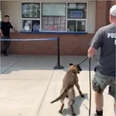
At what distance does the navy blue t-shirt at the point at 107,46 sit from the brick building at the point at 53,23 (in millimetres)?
10245

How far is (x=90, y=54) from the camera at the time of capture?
5852mm

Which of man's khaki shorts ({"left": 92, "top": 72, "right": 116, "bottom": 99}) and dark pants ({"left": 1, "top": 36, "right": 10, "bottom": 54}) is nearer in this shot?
man's khaki shorts ({"left": 92, "top": 72, "right": 116, "bottom": 99})

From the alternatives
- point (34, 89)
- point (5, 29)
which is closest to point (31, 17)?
point (5, 29)

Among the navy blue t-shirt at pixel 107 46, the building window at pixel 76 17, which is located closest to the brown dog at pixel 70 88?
the navy blue t-shirt at pixel 107 46

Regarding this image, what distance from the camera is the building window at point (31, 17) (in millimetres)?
16438

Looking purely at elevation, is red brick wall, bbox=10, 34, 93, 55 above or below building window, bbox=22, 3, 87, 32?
below

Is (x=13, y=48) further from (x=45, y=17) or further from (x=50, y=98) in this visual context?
(x=50, y=98)

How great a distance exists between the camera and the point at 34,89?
9117mm

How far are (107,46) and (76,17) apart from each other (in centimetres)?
1069

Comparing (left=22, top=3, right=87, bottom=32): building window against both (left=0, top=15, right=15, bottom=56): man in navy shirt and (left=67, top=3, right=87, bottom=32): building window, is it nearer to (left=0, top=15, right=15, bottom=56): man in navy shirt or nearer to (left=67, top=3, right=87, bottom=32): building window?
(left=67, top=3, right=87, bottom=32): building window

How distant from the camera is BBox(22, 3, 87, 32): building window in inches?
643

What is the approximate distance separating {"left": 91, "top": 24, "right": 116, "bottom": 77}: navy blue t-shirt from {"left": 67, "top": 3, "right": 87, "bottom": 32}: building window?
10611mm

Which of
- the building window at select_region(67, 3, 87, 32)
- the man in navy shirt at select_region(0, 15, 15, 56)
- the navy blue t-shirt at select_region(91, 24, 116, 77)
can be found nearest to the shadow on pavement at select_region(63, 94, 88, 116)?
the navy blue t-shirt at select_region(91, 24, 116, 77)

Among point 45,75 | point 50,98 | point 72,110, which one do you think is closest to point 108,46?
point 72,110
